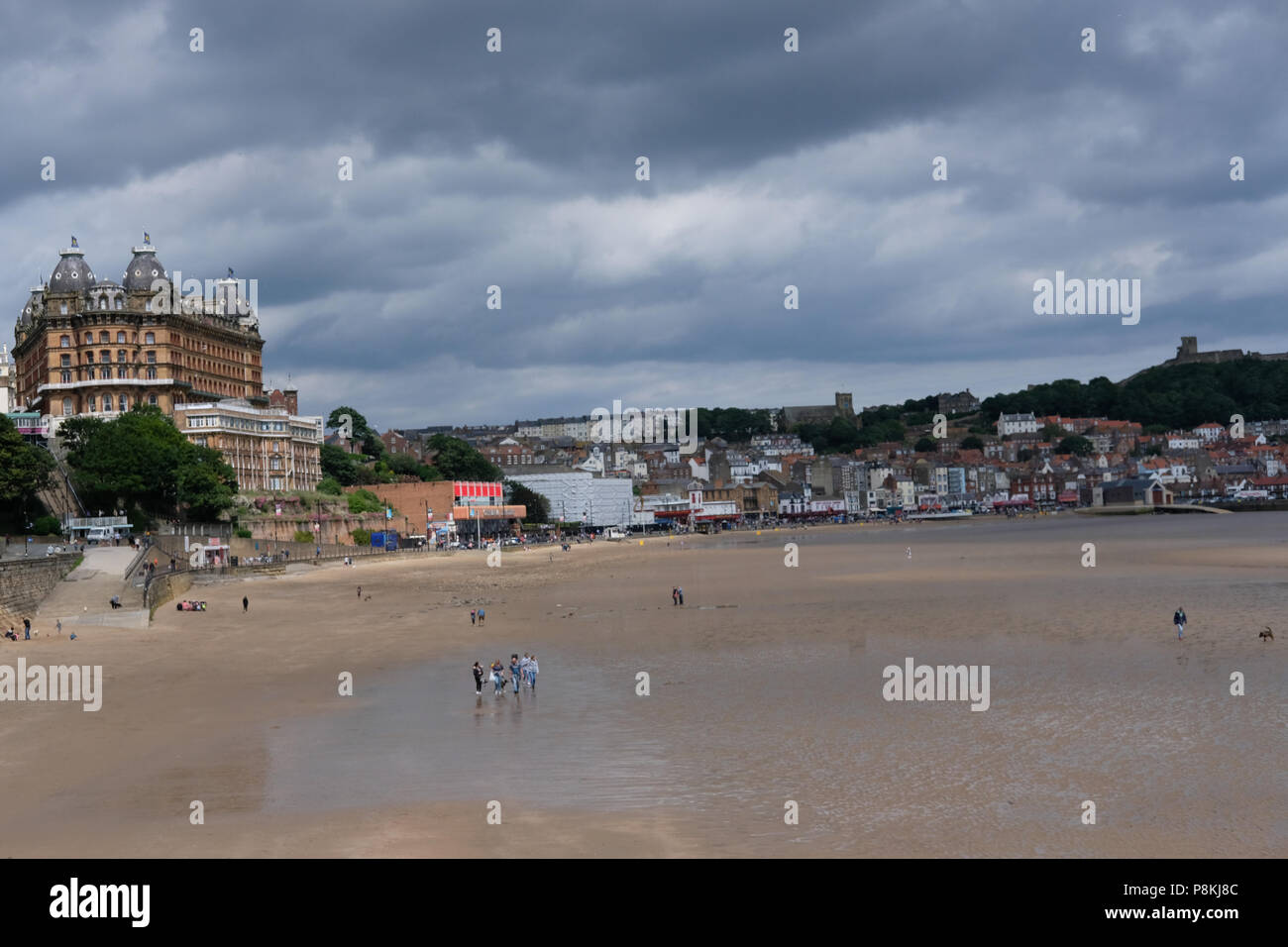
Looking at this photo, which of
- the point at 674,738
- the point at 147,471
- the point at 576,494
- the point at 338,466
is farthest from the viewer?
the point at 576,494

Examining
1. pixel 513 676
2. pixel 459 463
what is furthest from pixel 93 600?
pixel 459 463

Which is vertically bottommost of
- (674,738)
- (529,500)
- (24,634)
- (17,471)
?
(674,738)

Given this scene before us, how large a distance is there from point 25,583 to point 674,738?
28.0m

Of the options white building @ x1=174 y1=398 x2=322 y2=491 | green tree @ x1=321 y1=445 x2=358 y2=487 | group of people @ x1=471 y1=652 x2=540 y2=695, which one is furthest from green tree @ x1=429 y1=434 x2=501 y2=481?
group of people @ x1=471 y1=652 x2=540 y2=695

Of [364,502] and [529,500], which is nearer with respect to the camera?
[364,502]

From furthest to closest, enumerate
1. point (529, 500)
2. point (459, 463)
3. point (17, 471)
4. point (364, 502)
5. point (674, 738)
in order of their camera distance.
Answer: point (529, 500) → point (459, 463) → point (364, 502) → point (17, 471) → point (674, 738)

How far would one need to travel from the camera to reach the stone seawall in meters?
37.7

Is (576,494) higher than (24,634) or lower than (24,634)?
higher

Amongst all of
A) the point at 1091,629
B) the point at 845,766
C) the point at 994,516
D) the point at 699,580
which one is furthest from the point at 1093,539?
the point at 994,516

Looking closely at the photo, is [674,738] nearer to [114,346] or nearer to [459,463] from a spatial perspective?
[114,346]

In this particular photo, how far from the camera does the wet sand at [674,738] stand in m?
15.3

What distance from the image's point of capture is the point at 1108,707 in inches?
891

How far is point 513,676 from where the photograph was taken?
88.2 ft
